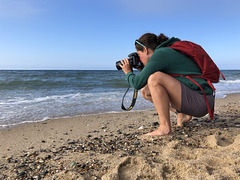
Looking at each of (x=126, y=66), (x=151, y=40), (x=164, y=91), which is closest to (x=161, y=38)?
(x=151, y=40)

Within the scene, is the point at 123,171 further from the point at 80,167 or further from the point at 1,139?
the point at 1,139

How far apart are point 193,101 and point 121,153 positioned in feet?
3.13

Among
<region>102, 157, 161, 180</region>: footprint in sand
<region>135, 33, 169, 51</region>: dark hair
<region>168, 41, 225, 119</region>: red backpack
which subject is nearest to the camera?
<region>102, 157, 161, 180</region>: footprint in sand

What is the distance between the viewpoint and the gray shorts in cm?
219

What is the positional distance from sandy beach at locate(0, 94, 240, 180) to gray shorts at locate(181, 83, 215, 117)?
352mm

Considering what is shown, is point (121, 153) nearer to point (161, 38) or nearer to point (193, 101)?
point (193, 101)

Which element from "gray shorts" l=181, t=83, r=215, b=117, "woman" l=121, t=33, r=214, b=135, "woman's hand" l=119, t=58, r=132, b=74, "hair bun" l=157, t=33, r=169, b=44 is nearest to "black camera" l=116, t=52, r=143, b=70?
"woman's hand" l=119, t=58, r=132, b=74

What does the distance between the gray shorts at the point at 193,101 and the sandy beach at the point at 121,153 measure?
352 millimetres

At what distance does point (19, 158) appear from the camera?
6.88 feet

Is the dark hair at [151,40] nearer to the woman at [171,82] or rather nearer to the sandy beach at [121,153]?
the woman at [171,82]

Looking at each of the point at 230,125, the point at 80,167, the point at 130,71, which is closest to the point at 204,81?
the point at 130,71

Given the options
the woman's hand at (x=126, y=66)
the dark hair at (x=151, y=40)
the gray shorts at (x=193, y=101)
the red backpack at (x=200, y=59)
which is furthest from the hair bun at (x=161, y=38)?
the gray shorts at (x=193, y=101)

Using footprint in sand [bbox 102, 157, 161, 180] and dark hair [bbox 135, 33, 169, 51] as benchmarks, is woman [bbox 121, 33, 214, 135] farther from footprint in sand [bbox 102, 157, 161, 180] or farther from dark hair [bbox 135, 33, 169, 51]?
footprint in sand [bbox 102, 157, 161, 180]

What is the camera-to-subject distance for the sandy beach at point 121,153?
159 centimetres
